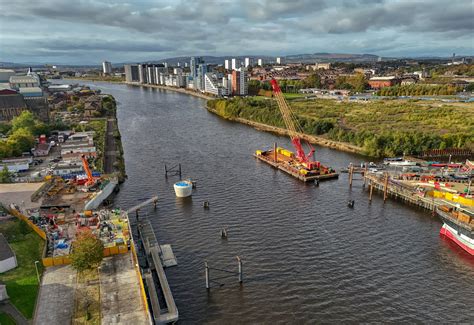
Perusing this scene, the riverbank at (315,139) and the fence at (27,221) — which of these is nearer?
the fence at (27,221)

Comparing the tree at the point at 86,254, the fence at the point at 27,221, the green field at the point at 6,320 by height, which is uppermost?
the tree at the point at 86,254

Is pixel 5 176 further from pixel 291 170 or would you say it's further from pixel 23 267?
pixel 291 170

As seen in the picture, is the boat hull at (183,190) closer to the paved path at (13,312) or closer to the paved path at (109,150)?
the paved path at (109,150)

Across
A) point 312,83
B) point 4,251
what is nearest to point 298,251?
point 4,251

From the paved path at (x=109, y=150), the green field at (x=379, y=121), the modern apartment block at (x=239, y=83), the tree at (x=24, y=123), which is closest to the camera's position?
the paved path at (x=109, y=150)

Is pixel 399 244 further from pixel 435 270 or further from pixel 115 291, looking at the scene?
pixel 115 291

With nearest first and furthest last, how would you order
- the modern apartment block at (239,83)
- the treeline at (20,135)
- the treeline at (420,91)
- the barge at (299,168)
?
1. the barge at (299,168)
2. the treeline at (20,135)
3. the treeline at (420,91)
4. the modern apartment block at (239,83)

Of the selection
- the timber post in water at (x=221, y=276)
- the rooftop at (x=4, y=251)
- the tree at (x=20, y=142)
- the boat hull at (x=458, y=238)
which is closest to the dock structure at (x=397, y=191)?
the boat hull at (x=458, y=238)
